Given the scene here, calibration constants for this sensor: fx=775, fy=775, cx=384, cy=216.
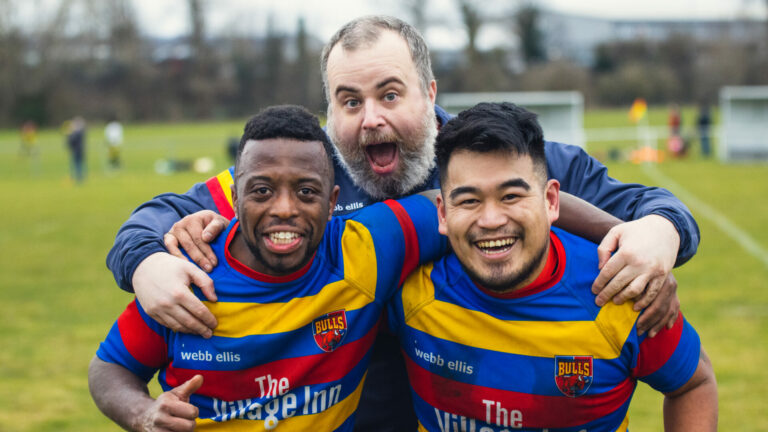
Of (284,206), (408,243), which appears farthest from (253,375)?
(408,243)

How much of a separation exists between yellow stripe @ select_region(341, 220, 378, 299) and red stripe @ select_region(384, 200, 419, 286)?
0.12 meters

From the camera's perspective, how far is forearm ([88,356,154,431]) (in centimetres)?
254

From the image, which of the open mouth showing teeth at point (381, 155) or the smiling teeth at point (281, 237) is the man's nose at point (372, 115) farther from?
the smiling teeth at point (281, 237)

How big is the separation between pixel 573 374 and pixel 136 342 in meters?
1.48

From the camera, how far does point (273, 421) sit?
2.65 m

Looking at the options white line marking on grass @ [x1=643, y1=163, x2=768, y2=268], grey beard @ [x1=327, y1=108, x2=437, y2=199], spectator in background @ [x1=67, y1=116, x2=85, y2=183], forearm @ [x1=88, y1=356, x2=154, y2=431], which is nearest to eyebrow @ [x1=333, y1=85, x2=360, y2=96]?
grey beard @ [x1=327, y1=108, x2=437, y2=199]

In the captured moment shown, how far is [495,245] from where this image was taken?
2498 mm

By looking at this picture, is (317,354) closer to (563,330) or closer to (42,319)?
(563,330)

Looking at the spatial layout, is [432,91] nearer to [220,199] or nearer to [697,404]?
[220,199]

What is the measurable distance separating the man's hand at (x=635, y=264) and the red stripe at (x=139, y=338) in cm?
150

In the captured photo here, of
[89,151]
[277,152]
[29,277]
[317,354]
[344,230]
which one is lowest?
[89,151]

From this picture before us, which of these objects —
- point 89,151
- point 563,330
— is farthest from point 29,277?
point 89,151

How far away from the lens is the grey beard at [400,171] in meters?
3.22

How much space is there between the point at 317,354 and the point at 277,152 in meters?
0.71
